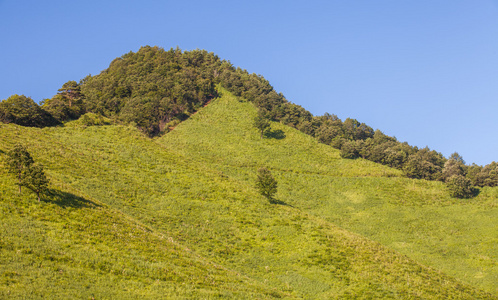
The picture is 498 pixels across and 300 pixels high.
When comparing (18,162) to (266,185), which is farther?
(266,185)

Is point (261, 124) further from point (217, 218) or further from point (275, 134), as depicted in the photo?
point (217, 218)

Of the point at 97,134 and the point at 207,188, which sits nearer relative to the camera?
the point at 207,188

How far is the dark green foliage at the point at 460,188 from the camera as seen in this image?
77.8 metres

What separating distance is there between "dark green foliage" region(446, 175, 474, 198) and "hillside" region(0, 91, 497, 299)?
2753mm

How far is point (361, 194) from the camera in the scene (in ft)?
262

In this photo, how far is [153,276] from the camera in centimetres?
2511

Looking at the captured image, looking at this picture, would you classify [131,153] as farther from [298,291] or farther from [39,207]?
[298,291]

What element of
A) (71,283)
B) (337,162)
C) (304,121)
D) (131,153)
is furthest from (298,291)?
(304,121)

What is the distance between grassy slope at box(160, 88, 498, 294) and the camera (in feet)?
176

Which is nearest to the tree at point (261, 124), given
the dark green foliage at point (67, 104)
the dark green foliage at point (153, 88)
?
the dark green foliage at point (153, 88)

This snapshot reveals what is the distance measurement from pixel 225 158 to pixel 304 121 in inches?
1876

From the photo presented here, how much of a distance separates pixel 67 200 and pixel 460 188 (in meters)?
80.7

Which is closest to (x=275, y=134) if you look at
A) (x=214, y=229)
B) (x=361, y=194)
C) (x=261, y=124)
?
(x=261, y=124)

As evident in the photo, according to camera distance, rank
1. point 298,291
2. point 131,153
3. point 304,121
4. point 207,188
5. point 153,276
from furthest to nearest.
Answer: point 304,121
point 131,153
point 207,188
point 298,291
point 153,276
